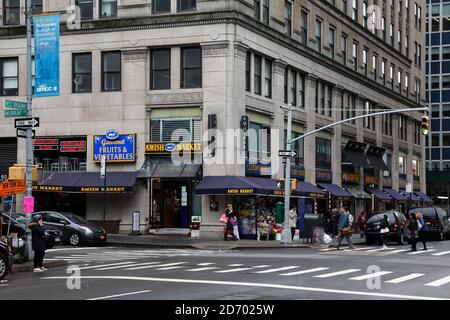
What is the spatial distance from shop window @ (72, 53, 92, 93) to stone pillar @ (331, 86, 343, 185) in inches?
702

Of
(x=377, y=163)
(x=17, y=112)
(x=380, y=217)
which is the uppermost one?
(x=17, y=112)

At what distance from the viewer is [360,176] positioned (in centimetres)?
5269

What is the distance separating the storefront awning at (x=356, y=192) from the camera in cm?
4947

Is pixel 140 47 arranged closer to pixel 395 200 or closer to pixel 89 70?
pixel 89 70

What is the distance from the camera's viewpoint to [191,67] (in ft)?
121

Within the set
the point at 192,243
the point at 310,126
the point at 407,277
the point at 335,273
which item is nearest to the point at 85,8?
the point at 192,243

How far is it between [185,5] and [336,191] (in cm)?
1660

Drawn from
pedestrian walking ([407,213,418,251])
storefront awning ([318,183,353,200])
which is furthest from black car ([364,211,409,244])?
storefront awning ([318,183,353,200])

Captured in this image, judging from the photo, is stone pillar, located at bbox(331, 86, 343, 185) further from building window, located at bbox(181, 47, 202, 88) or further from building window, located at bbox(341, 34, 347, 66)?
building window, located at bbox(181, 47, 202, 88)

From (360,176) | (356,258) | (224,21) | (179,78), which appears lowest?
(356,258)

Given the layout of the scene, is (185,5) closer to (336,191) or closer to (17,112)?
(336,191)
